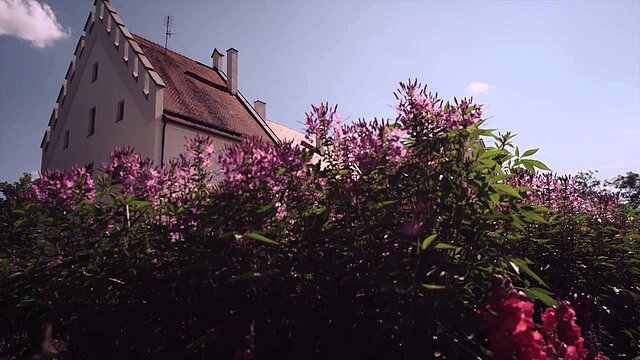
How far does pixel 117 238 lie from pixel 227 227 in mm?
783

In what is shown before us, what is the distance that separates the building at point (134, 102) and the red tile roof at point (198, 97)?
45 millimetres

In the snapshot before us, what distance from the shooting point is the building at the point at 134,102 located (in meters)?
15.1

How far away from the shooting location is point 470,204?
7.23ft

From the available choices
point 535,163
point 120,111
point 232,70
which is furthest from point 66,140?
point 535,163

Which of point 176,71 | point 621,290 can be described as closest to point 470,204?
point 621,290

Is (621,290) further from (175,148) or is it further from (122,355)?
(175,148)

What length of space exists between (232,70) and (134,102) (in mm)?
7549

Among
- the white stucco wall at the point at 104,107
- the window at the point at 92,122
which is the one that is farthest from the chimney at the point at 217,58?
the window at the point at 92,122

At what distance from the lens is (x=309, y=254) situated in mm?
2186

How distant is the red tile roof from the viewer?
1630 centimetres

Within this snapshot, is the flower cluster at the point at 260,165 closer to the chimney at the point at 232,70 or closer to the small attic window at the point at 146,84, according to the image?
the small attic window at the point at 146,84

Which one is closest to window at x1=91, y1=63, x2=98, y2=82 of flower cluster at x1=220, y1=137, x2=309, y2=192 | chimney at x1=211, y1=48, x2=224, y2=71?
chimney at x1=211, y1=48, x2=224, y2=71

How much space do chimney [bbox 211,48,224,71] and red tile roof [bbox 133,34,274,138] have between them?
536mm

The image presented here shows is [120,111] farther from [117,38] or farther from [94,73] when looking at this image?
[94,73]
